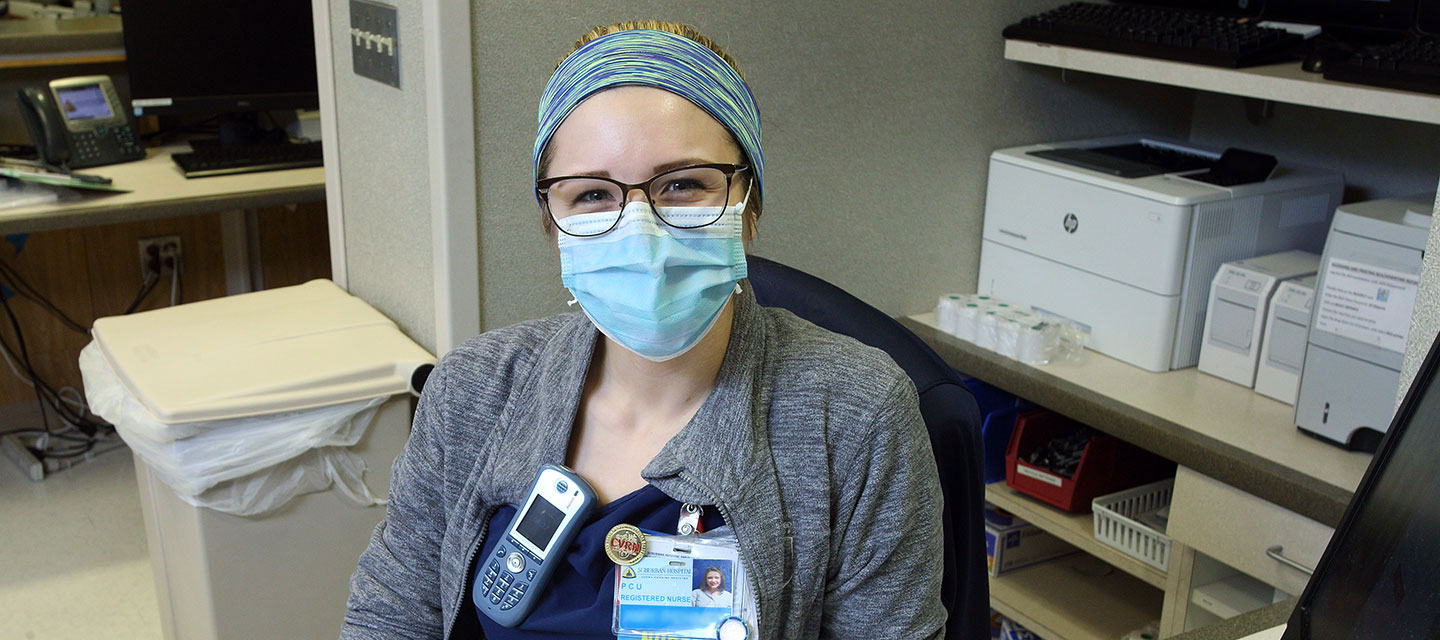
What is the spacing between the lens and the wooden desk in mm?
2299

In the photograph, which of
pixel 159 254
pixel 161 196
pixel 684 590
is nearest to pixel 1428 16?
pixel 684 590

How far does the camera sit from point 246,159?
8.93 ft

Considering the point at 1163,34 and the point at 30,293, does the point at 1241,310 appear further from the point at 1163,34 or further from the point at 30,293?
the point at 30,293

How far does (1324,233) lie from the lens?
6.72 ft

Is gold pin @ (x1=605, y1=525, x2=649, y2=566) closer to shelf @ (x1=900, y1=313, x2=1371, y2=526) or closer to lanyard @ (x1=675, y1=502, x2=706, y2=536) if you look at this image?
lanyard @ (x1=675, y1=502, x2=706, y2=536)

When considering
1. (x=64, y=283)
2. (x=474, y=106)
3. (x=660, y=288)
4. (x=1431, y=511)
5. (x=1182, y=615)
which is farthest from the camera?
(x=64, y=283)

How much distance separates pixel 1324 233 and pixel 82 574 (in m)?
2.63

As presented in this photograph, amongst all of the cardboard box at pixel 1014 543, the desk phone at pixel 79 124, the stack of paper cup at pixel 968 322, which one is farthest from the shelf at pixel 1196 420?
the desk phone at pixel 79 124

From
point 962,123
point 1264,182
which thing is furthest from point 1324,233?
point 962,123

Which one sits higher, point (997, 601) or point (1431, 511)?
point (1431, 511)

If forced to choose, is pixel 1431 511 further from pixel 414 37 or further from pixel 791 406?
pixel 414 37

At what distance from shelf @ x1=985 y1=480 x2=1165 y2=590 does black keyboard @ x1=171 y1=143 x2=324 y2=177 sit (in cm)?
175

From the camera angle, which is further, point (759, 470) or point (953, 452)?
point (953, 452)

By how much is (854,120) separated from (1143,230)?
0.52 metres
